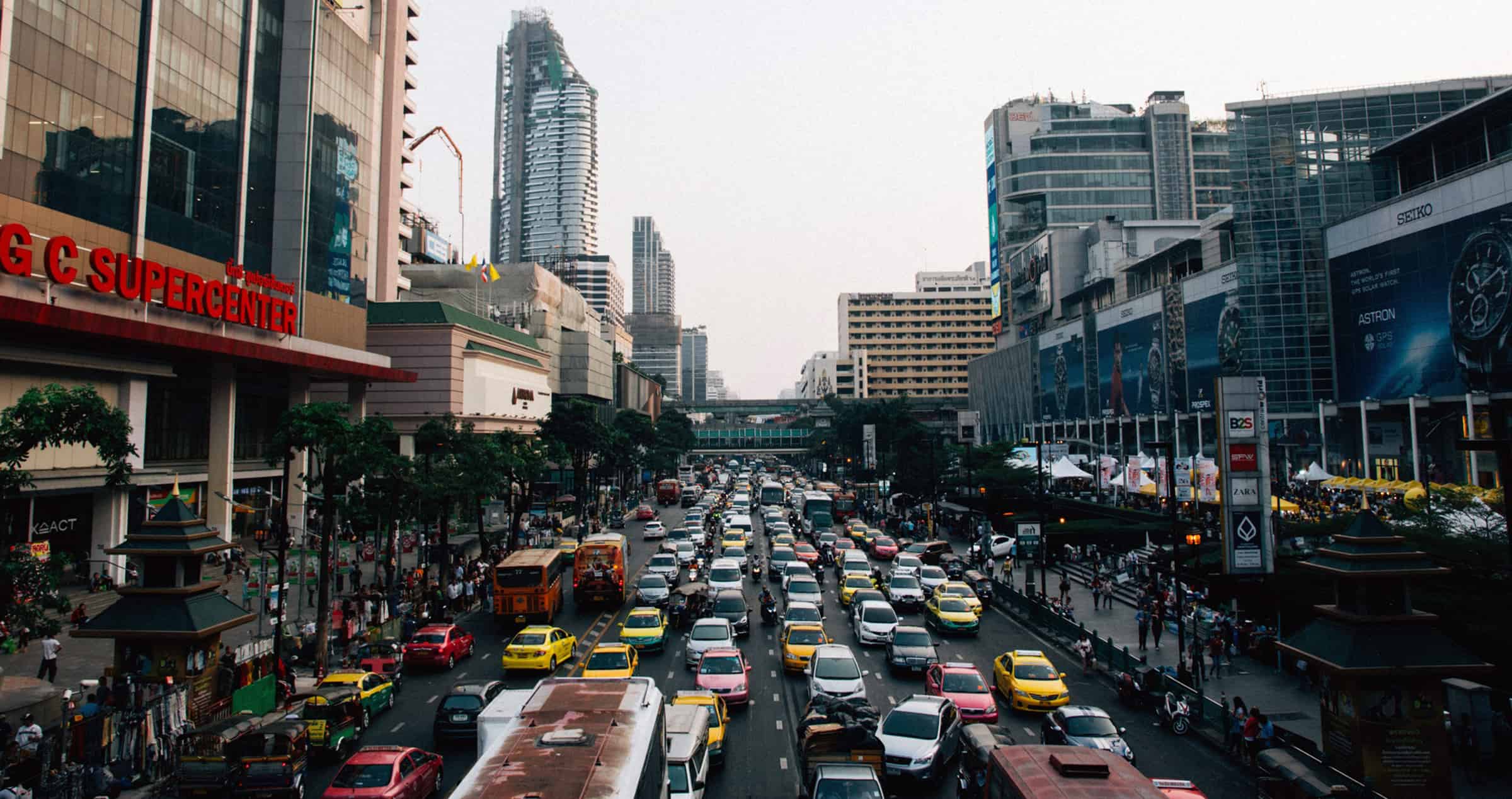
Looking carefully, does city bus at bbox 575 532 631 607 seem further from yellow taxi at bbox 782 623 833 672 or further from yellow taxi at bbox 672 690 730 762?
yellow taxi at bbox 672 690 730 762

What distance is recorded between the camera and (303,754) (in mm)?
16000

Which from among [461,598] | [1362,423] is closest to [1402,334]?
[1362,423]

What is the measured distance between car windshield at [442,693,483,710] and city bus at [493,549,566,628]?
1173 centimetres

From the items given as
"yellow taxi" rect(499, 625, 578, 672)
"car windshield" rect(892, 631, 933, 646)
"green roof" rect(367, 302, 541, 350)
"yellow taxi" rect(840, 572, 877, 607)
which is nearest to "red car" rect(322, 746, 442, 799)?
"yellow taxi" rect(499, 625, 578, 672)

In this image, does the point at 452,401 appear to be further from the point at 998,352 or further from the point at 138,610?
the point at 998,352

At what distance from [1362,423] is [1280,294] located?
12664 millimetres

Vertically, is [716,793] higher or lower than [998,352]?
lower

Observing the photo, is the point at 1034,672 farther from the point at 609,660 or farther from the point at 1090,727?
the point at 609,660

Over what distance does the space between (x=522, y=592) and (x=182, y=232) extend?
26.2 metres

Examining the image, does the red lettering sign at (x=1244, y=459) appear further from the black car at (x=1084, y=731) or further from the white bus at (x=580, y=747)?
the white bus at (x=580, y=747)

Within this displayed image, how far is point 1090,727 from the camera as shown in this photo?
17547 mm

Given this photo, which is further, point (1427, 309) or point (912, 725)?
point (1427, 309)

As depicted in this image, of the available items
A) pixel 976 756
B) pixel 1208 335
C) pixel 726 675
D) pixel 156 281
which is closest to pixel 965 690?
pixel 726 675

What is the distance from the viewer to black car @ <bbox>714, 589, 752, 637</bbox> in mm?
Answer: 30062
